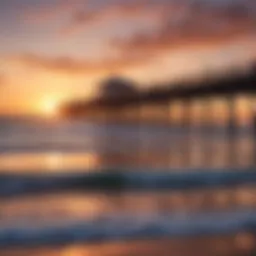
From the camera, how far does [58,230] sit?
5121 mm

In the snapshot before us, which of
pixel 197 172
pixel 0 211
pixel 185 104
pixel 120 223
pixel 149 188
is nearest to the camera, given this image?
pixel 120 223

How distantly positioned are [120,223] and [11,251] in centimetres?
132

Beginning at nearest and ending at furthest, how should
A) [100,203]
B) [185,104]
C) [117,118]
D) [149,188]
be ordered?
[100,203] < [149,188] < [185,104] < [117,118]

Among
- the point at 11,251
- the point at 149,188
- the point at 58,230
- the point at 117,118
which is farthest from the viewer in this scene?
the point at 117,118

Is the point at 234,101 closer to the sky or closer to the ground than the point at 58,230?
closer to the sky

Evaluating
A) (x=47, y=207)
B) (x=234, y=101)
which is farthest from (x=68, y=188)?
(x=234, y=101)

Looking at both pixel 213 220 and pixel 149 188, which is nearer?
pixel 213 220

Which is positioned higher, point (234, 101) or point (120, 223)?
point (234, 101)

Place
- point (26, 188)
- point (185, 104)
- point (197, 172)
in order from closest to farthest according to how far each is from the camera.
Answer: point (26, 188), point (197, 172), point (185, 104)

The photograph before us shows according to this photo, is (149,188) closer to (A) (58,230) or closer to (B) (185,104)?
(A) (58,230)

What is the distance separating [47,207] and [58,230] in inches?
51.4

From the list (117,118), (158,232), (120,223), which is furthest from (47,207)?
(117,118)

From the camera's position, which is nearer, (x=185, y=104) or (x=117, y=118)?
(x=185, y=104)

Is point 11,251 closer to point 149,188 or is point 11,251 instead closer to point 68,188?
point 68,188
